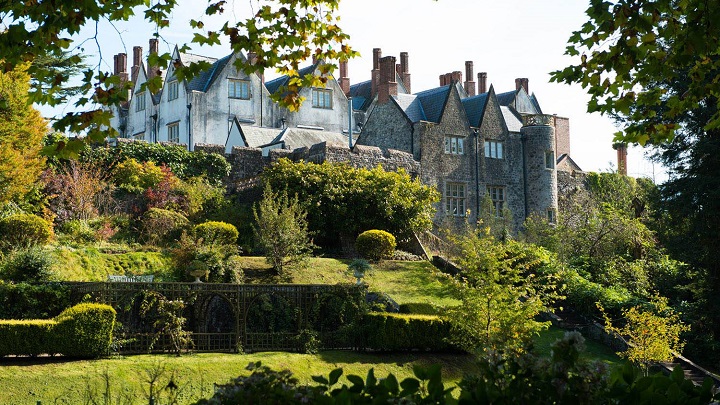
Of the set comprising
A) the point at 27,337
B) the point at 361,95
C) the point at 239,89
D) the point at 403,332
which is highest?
the point at 361,95

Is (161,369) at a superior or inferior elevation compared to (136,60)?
inferior

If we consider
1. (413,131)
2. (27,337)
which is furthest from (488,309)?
(413,131)

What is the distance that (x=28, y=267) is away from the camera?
781 inches

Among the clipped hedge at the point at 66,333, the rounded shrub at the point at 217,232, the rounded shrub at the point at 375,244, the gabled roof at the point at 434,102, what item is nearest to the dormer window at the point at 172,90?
the gabled roof at the point at 434,102

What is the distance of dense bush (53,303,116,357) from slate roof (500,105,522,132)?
1178 inches

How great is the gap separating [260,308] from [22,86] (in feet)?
38.3

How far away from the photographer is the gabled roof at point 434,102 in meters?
41.1

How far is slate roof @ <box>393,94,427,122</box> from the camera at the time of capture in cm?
4106

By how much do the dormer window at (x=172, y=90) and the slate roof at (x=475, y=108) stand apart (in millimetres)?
15615

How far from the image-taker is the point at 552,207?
42.5 meters

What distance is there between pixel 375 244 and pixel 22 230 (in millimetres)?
10778

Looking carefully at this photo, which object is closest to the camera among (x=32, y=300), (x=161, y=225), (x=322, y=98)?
(x=32, y=300)

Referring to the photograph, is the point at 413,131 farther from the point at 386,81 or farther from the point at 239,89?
the point at 239,89

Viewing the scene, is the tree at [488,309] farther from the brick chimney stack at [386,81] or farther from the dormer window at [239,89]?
the dormer window at [239,89]
